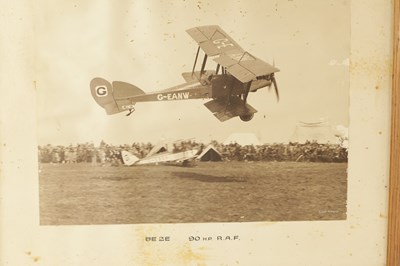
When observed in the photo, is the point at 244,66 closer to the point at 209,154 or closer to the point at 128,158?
the point at 209,154

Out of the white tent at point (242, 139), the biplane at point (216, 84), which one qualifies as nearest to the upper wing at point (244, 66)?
the biplane at point (216, 84)

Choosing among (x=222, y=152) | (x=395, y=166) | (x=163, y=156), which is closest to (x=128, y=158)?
(x=163, y=156)

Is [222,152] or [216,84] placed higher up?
[216,84]

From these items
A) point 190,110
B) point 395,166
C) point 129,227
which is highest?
point 190,110

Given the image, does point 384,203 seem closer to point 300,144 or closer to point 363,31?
point 300,144

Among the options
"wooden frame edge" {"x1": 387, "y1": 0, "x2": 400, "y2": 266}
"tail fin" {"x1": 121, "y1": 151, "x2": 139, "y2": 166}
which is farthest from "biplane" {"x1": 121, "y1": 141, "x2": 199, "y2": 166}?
"wooden frame edge" {"x1": 387, "y1": 0, "x2": 400, "y2": 266}

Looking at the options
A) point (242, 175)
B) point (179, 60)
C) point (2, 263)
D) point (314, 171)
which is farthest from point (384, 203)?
point (2, 263)

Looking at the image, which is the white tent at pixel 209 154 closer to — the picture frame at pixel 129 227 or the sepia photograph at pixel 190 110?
the sepia photograph at pixel 190 110
